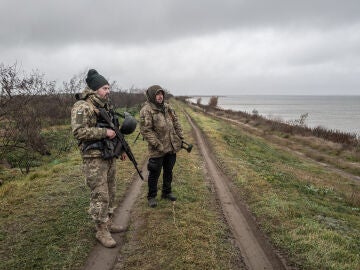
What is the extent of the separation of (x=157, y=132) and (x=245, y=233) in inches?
110

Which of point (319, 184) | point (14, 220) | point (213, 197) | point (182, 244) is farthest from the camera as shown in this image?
point (319, 184)

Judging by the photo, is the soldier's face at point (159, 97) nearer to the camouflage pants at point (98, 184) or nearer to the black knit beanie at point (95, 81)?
the black knit beanie at point (95, 81)

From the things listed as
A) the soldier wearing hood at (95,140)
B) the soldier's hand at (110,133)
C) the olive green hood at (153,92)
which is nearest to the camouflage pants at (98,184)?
the soldier wearing hood at (95,140)

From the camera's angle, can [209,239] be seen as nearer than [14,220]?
Yes

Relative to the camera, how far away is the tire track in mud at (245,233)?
522 centimetres

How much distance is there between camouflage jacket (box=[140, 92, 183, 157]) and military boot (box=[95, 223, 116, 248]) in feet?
6.67

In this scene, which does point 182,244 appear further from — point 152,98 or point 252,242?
point 152,98

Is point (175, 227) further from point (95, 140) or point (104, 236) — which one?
point (95, 140)

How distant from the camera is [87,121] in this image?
16.8ft

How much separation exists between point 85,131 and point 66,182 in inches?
177

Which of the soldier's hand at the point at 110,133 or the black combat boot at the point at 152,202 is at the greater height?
the soldier's hand at the point at 110,133

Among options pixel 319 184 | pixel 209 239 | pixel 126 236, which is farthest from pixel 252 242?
pixel 319 184

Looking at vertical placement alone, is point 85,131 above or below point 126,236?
above

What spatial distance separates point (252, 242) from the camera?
19.4ft
